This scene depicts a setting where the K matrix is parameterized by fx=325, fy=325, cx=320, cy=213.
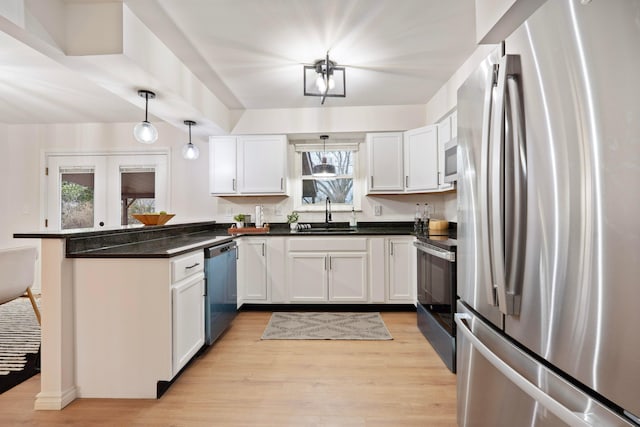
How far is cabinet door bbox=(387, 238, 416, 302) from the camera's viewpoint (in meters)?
3.62

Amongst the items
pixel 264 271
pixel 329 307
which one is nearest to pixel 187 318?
pixel 264 271

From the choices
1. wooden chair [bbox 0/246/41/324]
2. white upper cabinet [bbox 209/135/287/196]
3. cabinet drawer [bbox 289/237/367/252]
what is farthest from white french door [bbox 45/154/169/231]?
cabinet drawer [bbox 289/237/367/252]

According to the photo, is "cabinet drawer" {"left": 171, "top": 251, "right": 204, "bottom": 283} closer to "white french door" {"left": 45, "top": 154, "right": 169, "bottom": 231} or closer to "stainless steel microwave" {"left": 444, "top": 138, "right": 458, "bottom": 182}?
"stainless steel microwave" {"left": 444, "top": 138, "right": 458, "bottom": 182}

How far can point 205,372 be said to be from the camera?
2295 millimetres

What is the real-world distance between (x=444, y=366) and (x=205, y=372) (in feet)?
5.64

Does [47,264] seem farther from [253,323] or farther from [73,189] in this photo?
[73,189]

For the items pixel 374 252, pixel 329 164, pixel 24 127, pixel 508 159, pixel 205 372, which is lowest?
pixel 205 372

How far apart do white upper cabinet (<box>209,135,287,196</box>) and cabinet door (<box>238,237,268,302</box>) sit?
2.22 ft

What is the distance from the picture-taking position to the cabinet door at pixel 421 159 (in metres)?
3.52

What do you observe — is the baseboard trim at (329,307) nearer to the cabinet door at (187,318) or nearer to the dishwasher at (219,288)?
the dishwasher at (219,288)

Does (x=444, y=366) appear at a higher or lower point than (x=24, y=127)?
lower

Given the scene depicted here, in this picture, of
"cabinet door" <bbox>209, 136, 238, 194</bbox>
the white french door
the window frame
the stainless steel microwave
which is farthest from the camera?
the white french door

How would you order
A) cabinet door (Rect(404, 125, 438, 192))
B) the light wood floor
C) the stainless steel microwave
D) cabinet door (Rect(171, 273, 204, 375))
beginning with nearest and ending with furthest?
the light wood floor
cabinet door (Rect(171, 273, 204, 375))
the stainless steel microwave
cabinet door (Rect(404, 125, 438, 192))

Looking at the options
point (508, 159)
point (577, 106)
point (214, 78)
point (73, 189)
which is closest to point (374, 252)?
point (214, 78)
